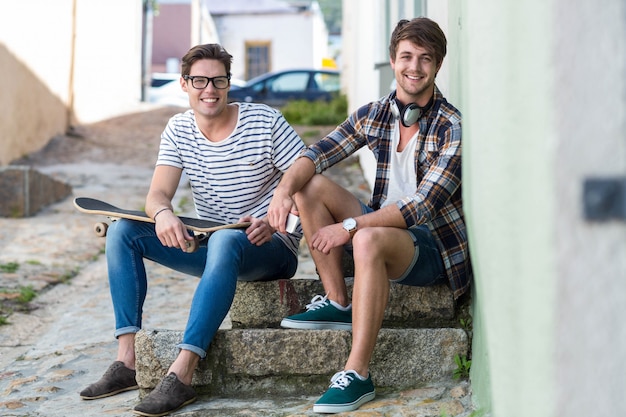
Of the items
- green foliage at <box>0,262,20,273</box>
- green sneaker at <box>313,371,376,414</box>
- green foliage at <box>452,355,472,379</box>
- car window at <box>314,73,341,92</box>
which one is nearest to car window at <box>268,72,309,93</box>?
car window at <box>314,73,341,92</box>

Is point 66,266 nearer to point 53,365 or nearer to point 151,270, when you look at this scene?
point 151,270

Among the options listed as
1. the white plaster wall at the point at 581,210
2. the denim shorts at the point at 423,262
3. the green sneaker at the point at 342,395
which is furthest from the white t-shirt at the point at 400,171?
the white plaster wall at the point at 581,210

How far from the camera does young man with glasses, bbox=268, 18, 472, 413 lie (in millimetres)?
3049

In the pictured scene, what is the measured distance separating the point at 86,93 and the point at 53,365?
10.7 m

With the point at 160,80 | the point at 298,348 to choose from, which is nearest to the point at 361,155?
the point at 298,348

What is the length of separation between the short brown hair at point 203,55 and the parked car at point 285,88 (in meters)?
13.5

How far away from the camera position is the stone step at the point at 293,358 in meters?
3.30

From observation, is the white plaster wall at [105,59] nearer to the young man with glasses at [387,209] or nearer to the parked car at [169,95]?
the parked car at [169,95]

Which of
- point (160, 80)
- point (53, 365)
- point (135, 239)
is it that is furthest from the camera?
point (160, 80)

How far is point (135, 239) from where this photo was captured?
138 inches

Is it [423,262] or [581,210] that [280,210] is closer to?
[423,262]

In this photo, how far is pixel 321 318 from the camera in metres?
3.36

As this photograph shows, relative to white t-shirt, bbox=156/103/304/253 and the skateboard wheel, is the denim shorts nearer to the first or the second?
white t-shirt, bbox=156/103/304/253

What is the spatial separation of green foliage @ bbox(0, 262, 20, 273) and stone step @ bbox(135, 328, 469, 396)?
3.39 meters
